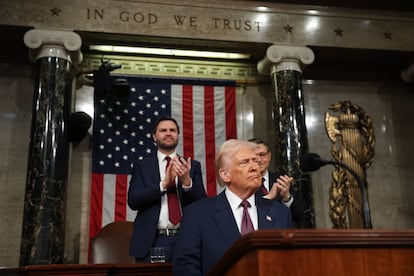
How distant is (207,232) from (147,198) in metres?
1.46

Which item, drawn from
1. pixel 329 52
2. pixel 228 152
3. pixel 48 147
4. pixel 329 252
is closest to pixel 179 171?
pixel 228 152

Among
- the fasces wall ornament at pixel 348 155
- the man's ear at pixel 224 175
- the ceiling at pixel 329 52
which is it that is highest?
the ceiling at pixel 329 52

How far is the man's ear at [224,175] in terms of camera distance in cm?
313

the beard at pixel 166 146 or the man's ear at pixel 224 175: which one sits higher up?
the beard at pixel 166 146

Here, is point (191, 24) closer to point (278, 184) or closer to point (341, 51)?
A: point (341, 51)

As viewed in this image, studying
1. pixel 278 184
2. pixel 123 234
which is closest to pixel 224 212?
pixel 278 184

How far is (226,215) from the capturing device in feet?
9.73

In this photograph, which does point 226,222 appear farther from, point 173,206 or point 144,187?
point 144,187

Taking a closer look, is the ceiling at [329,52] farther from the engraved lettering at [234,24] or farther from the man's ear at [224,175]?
the man's ear at [224,175]

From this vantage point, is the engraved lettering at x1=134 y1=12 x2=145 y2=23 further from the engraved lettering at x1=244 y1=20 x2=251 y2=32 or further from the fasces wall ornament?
the fasces wall ornament

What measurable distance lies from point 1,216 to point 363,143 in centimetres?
539

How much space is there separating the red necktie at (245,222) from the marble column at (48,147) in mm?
4157

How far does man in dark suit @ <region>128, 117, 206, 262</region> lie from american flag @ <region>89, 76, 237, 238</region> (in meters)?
3.37

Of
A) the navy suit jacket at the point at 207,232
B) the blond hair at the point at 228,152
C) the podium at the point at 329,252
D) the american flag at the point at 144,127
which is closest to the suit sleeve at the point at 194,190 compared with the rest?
the blond hair at the point at 228,152
